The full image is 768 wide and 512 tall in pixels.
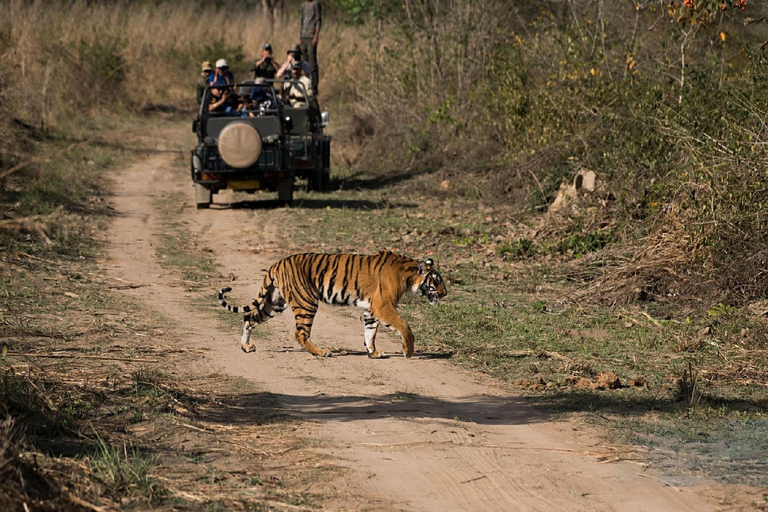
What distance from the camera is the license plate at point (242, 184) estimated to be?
14.9 metres

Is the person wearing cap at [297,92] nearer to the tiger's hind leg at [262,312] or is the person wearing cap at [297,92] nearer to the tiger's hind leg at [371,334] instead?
the tiger's hind leg at [262,312]

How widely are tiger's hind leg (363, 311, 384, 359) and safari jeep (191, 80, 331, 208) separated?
6.85 metres

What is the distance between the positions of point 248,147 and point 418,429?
8828 millimetres

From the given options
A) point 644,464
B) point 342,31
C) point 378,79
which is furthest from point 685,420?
point 342,31

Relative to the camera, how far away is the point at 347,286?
7.93m

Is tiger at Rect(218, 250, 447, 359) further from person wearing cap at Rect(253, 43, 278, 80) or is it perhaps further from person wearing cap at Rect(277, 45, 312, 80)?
person wearing cap at Rect(253, 43, 278, 80)

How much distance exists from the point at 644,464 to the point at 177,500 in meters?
2.61

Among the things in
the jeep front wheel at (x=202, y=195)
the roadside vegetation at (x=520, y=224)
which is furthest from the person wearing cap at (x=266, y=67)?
the jeep front wheel at (x=202, y=195)

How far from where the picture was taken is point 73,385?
6.48 meters

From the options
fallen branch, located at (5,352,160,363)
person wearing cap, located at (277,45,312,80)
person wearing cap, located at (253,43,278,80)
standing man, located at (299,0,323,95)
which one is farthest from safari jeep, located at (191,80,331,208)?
fallen branch, located at (5,352,160,363)

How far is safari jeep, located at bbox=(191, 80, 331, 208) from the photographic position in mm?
14227

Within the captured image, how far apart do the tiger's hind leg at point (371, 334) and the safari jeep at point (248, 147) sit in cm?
685

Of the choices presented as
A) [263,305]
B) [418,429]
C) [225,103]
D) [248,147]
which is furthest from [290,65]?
[418,429]

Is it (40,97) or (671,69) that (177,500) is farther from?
(40,97)
